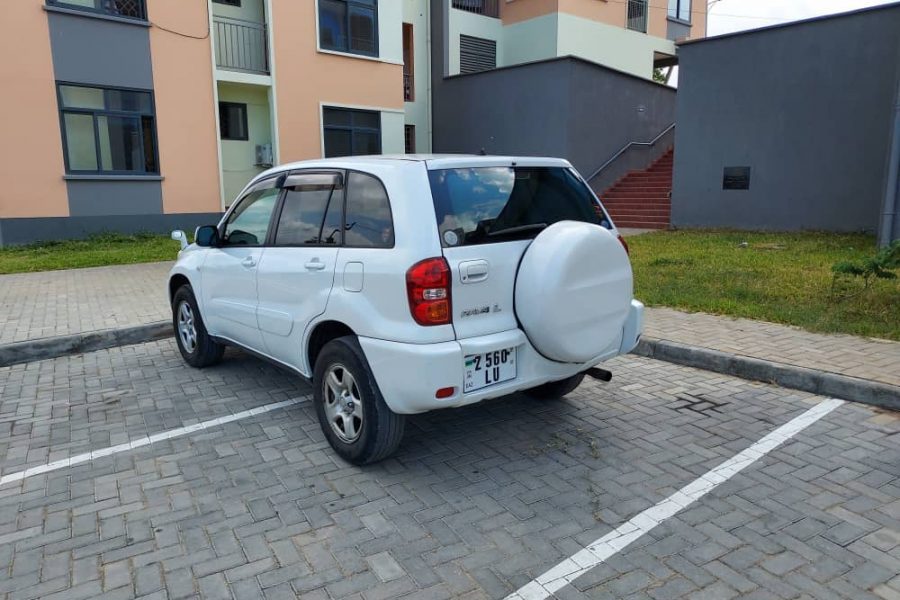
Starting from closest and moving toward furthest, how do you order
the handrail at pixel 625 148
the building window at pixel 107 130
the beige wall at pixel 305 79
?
the building window at pixel 107 130 < the beige wall at pixel 305 79 < the handrail at pixel 625 148

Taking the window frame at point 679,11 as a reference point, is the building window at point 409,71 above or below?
below

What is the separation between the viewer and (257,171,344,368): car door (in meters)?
4.00

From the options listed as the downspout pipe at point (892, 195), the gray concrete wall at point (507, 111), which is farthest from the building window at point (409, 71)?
the downspout pipe at point (892, 195)

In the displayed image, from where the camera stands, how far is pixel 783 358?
542 cm

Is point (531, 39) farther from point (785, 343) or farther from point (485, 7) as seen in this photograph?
point (785, 343)

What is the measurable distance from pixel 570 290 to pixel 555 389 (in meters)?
1.48

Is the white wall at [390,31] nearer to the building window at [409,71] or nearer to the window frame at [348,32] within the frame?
the window frame at [348,32]

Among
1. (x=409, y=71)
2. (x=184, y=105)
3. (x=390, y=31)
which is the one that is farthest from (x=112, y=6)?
(x=409, y=71)

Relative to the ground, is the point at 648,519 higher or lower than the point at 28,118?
lower

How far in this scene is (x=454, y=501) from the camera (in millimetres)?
3424

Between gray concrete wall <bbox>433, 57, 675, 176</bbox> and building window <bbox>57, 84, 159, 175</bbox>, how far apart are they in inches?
398

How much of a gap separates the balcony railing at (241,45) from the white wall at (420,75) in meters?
5.86

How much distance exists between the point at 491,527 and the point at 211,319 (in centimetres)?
334

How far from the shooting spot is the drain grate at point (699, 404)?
4.73m
